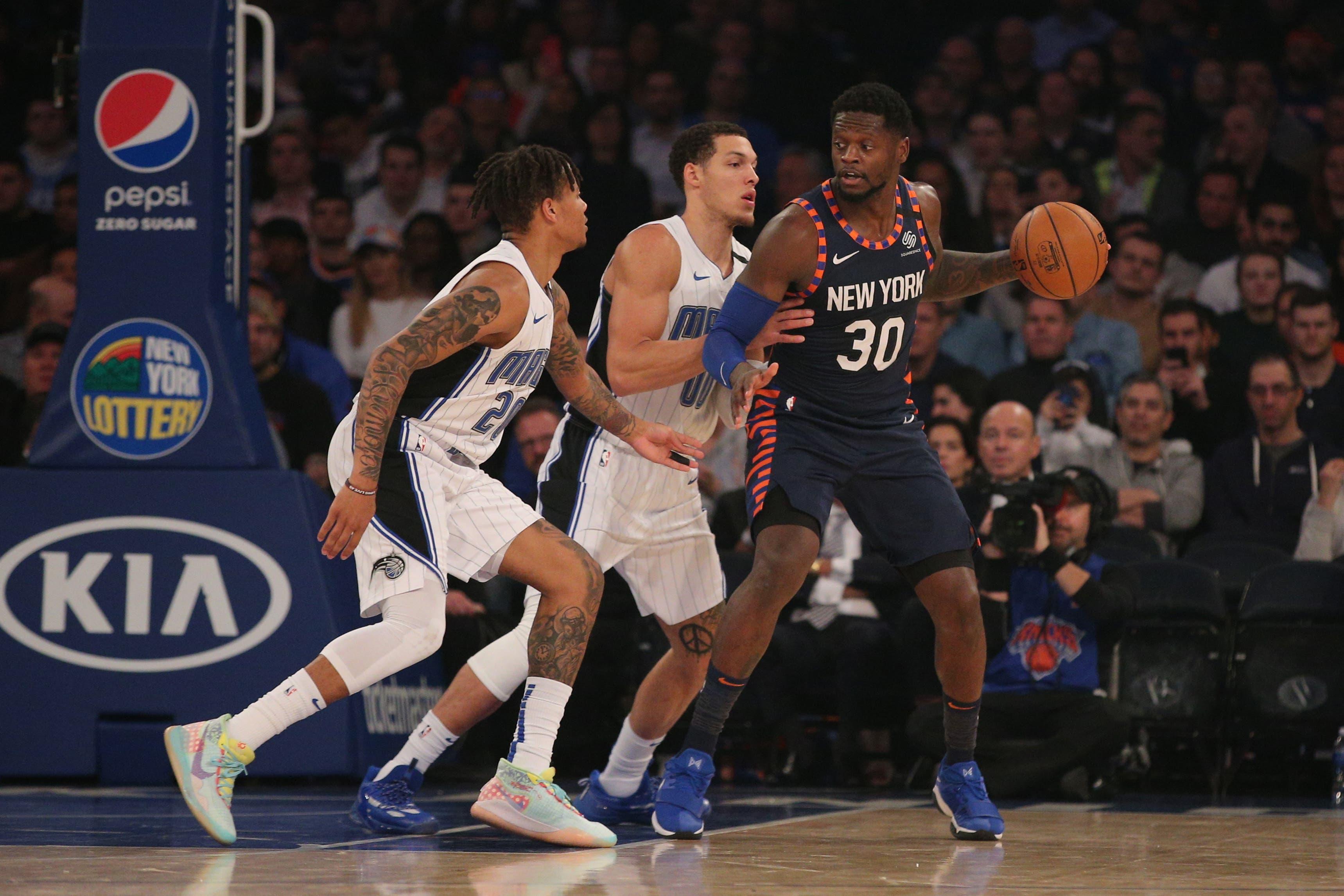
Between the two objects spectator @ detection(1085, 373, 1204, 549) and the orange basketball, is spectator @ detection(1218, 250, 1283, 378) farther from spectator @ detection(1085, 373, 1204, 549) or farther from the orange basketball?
the orange basketball

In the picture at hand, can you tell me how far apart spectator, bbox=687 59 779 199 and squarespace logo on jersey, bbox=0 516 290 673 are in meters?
5.23

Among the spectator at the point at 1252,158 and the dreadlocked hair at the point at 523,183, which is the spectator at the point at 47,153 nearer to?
the dreadlocked hair at the point at 523,183

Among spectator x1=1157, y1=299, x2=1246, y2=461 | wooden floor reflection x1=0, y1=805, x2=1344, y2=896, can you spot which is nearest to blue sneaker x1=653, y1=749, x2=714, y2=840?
wooden floor reflection x1=0, y1=805, x2=1344, y2=896

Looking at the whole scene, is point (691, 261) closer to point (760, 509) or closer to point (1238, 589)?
point (760, 509)

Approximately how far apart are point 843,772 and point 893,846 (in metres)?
2.88

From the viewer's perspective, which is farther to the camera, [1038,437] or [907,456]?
[1038,437]

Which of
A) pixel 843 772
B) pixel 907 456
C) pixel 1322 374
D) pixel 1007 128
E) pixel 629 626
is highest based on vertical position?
pixel 1007 128

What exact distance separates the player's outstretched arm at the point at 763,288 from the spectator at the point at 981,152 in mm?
5438

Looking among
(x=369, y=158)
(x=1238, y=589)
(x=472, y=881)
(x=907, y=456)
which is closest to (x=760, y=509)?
(x=907, y=456)

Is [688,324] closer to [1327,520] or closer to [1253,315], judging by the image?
[1327,520]

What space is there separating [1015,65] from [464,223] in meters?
3.83

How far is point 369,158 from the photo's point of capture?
11336mm

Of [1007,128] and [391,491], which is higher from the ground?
[1007,128]

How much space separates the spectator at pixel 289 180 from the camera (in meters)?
10.9
